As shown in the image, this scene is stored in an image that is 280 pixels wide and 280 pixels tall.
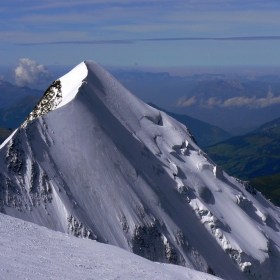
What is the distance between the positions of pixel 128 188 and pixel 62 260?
2947 cm

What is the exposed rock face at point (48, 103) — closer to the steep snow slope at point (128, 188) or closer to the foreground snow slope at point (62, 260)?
the steep snow slope at point (128, 188)

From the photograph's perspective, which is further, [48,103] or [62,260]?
[48,103]

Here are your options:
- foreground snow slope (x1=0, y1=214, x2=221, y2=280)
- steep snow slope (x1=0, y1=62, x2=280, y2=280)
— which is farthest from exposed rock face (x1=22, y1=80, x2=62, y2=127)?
foreground snow slope (x1=0, y1=214, x2=221, y2=280)

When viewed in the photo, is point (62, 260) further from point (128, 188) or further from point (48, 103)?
point (48, 103)

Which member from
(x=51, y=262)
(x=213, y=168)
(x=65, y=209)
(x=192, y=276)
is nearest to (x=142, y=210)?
(x=65, y=209)

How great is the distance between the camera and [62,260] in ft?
103

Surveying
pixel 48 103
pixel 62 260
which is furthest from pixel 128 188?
pixel 62 260

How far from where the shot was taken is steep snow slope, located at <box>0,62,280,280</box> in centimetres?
5425

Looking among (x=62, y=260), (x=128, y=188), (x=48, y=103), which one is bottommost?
(x=128, y=188)

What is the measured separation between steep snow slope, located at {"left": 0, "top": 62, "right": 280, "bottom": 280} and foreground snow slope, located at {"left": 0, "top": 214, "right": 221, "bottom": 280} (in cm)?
1564

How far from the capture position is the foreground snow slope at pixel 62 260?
28.2 meters

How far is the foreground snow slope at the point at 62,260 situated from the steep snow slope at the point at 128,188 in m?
15.6

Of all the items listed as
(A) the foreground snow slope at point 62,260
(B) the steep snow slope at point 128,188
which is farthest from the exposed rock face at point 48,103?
(A) the foreground snow slope at point 62,260

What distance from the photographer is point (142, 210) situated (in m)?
58.7
